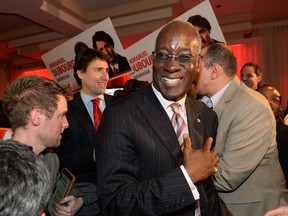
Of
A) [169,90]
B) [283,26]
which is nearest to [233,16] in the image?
[283,26]

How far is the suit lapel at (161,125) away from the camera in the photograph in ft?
4.08

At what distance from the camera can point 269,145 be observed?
1.68 meters

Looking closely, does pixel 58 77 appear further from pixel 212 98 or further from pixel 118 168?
pixel 118 168

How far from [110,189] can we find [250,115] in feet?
2.97

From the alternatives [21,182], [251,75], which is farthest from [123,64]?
[21,182]

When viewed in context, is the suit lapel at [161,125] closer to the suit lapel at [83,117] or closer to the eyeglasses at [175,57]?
the eyeglasses at [175,57]

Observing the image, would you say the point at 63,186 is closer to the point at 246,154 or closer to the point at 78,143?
the point at 78,143

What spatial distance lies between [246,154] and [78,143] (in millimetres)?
1129

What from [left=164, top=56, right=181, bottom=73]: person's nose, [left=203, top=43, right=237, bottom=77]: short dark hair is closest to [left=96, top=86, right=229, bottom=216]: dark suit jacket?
[left=164, top=56, right=181, bottom=73]: person's nose

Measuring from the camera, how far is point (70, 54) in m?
3.74

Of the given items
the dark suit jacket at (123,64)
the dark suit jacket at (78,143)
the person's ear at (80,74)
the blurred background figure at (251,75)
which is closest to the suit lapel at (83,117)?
the dark suit jacket at (78,143)

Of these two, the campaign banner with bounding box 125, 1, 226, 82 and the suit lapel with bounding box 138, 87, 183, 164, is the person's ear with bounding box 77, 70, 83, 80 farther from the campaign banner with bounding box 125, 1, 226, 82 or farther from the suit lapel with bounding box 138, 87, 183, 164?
the suit lapel with bounding box 138, 87, 183, 164

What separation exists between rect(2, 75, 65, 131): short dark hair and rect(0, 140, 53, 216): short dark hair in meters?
0.72

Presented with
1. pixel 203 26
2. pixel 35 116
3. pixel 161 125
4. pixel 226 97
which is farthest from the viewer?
pixel 203 26
